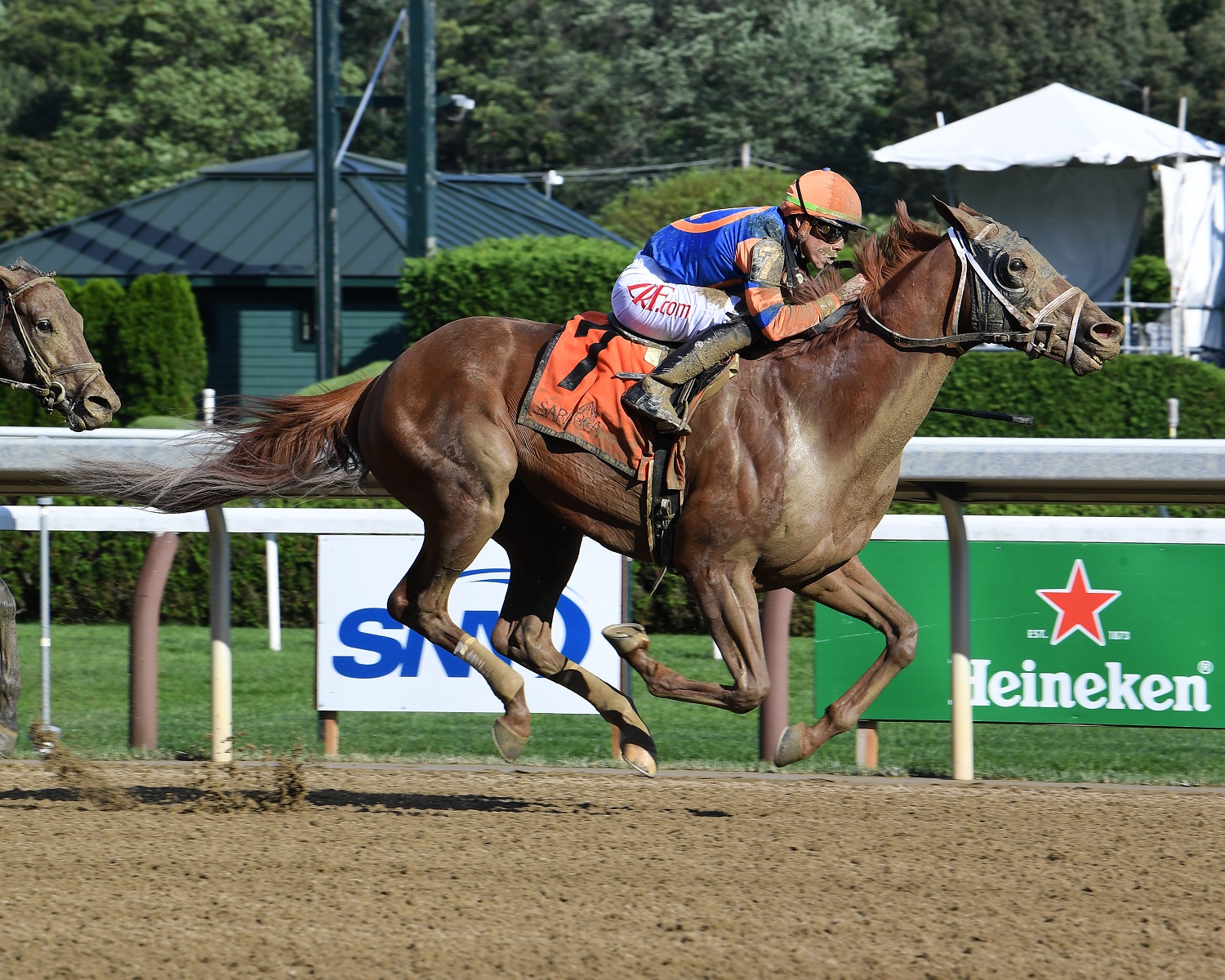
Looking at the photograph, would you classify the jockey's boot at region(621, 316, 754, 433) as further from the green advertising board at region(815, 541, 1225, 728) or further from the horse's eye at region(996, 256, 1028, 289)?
the green advertising board at region(815, 541, 1225, 728)

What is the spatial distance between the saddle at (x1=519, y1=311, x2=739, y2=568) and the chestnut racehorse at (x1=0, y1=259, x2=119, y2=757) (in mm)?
1405

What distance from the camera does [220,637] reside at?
18.9ft

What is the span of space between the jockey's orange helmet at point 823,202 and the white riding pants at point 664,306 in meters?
0.35

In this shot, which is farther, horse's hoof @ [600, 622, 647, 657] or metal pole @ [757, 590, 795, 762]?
metal pole @ [757, 590, 795, 762]

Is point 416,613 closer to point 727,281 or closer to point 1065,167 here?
point 727,281

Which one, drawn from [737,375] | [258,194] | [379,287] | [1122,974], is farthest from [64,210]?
[1122,974]

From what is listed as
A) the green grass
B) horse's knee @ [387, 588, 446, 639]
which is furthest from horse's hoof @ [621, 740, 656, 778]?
the green grass

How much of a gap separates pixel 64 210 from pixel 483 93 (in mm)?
12736

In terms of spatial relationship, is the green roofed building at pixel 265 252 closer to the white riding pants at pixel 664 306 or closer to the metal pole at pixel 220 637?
the metal pole at pixel 220 637

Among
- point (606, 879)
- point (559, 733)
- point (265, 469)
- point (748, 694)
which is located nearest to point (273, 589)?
point (559, 733)

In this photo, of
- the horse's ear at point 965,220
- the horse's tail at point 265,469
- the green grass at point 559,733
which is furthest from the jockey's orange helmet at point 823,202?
the green grass at point 559,733

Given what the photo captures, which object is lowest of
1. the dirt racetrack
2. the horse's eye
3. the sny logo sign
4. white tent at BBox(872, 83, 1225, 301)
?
the dirt racetrack

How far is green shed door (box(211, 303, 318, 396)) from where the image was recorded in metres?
21.3

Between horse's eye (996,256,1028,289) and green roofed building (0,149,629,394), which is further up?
green roofed building (0,149,629,394)
